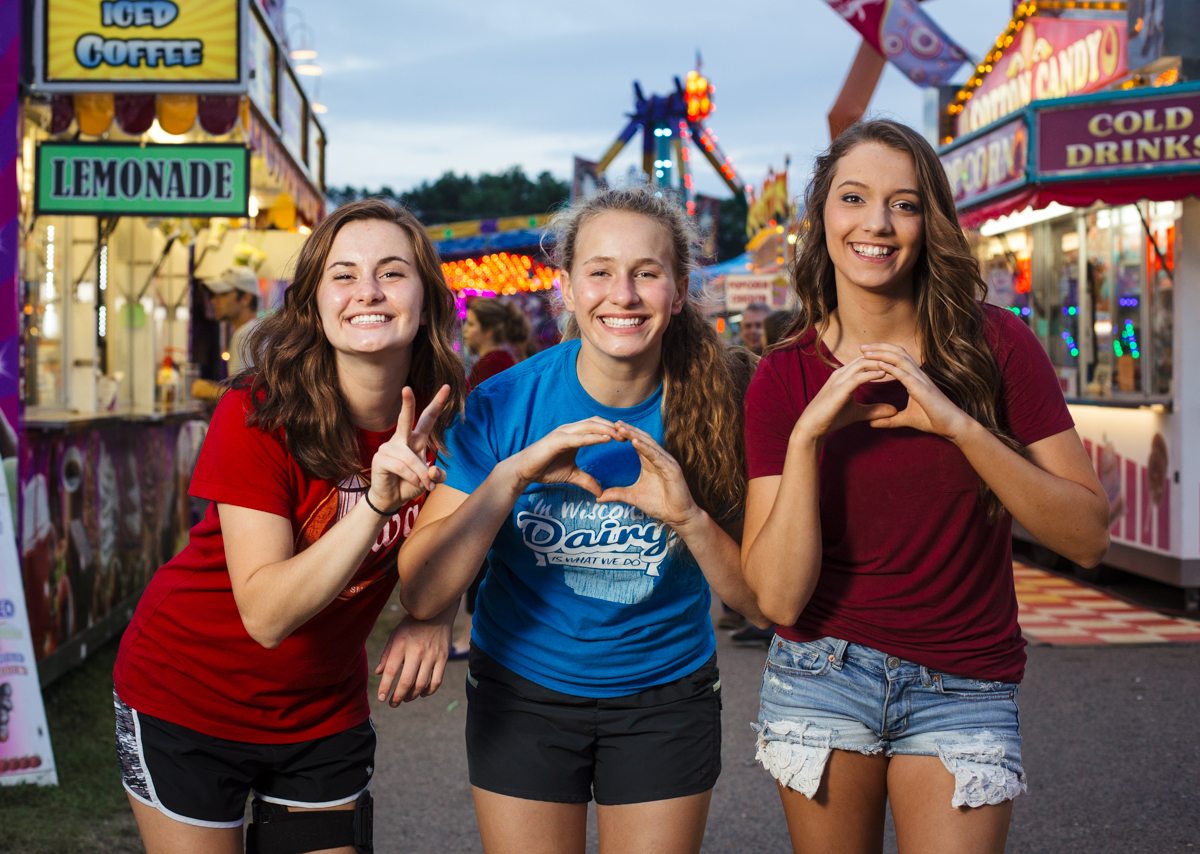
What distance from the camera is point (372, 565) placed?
2.37m

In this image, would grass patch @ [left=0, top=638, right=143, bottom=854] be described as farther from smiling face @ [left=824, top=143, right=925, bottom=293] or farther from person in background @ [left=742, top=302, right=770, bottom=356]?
person in background @ [left=742, top=302, right=770, bottom=356]

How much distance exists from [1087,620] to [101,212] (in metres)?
6.57

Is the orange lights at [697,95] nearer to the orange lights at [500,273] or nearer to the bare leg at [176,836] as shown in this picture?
the orange lights at [500,273]

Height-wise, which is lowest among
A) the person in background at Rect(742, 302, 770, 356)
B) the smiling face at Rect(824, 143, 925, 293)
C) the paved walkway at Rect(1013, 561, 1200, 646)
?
the paved walkway at Rect(1013, 561, 1200, 646)

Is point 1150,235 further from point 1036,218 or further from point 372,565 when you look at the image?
point 372,565

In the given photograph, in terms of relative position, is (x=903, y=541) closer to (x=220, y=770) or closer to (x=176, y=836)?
(x=220, y=770)

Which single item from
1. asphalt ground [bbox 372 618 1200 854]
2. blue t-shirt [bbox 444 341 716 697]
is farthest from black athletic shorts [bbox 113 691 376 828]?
asphalt ground [bbox 372 618 1200 854]

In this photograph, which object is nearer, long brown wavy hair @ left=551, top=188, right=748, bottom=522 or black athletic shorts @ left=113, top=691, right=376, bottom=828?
black athletic shorts @ left=113, top=691, right=376, bottom=828

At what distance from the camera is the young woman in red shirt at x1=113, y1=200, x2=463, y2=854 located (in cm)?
223

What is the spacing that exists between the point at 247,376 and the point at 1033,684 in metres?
4.97

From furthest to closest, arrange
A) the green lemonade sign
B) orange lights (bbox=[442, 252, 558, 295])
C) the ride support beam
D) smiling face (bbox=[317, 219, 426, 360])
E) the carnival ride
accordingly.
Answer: orange lights (bbox=[442, 252, 558, 295]) → the carnival ride → the ride support beam → the green lemonade sign → smiling face (bbox=[317, 219, 426, 360])

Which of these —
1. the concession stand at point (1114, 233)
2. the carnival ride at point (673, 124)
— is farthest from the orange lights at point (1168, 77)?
the carnival ride at point (673, 124)

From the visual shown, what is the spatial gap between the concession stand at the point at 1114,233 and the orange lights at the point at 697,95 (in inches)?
623

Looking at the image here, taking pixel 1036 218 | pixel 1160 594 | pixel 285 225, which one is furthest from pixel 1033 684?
pixel 285 225
